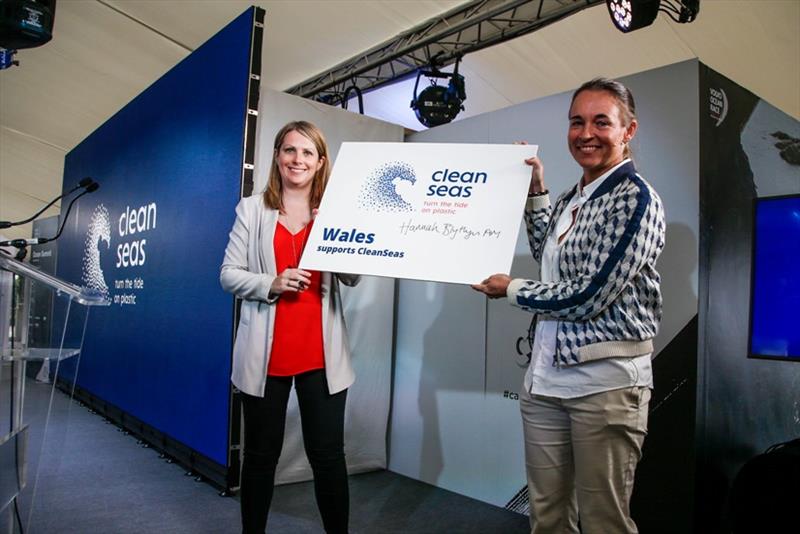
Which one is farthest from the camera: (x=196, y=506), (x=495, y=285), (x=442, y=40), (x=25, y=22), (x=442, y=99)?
(x=442, y=99)

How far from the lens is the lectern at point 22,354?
1.31 meters

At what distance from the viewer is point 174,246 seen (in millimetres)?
3418

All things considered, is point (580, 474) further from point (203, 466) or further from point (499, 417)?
point (203, 466)

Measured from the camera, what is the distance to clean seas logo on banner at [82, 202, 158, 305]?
3926 mm

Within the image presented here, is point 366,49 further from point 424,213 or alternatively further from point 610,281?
point 610,281

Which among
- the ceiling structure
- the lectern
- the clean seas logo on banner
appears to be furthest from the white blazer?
the ceiling structure

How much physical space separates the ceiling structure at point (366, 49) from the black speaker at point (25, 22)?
125 cm

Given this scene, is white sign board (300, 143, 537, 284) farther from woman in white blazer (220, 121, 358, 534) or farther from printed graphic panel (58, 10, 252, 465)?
printed graphic panel (58, 10, 252, 465)

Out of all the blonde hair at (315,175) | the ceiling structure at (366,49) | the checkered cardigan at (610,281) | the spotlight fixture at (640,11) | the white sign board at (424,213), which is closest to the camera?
the checkered cardigan at (610,281)

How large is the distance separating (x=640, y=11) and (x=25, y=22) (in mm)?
3330

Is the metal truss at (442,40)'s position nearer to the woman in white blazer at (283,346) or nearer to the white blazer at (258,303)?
the woman in white blazer at (283,346)

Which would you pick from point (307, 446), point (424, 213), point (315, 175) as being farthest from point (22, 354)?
point (424, 213)

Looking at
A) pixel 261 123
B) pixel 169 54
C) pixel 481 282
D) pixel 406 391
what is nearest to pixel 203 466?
pixel 406 391

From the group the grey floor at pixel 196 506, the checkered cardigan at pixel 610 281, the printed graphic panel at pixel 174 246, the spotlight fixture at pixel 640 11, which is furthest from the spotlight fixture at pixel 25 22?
the checkered cardigan at pixel 610 281
